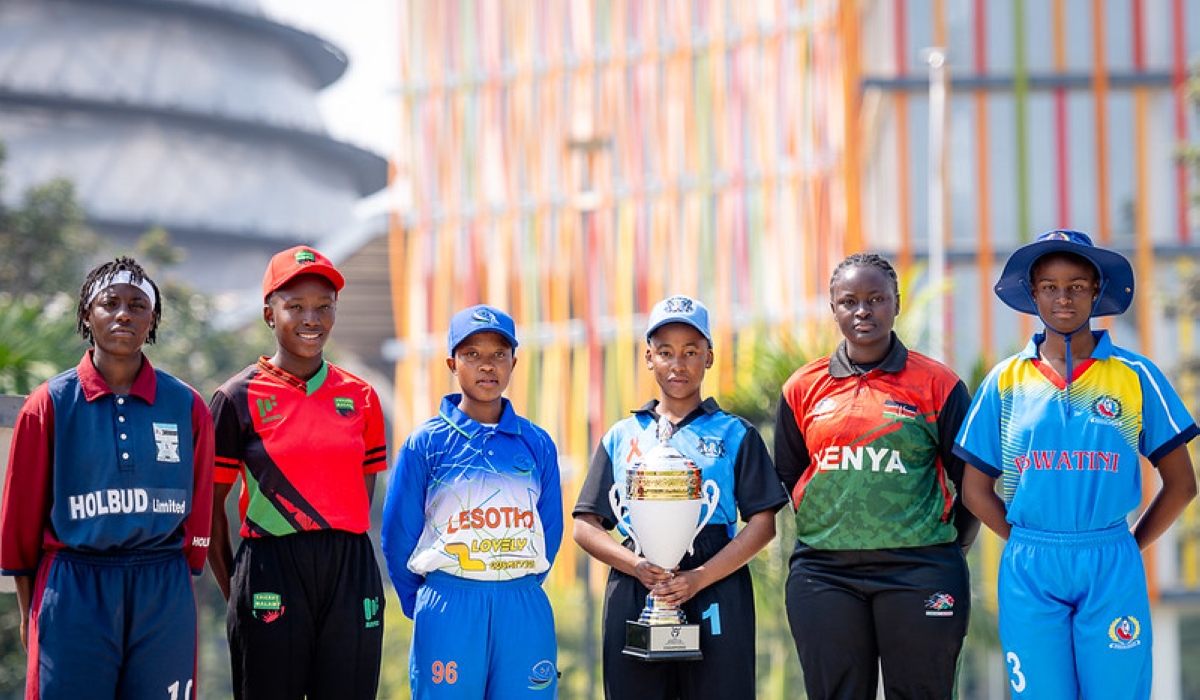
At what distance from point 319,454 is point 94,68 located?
4071 cm

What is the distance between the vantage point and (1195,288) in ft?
77.4

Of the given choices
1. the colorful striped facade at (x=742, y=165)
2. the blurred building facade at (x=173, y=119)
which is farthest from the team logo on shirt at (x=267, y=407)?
the blurred building facade at (x=173, y=119)

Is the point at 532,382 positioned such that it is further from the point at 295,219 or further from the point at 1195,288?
the point at 1195,288

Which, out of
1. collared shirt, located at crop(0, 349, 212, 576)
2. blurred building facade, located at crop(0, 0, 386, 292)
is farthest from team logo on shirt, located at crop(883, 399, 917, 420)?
blurred building facade, located at crop(0, 0, 386, 292)

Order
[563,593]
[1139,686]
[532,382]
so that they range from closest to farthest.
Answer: [1139,686] < [563,593] < [532,382]

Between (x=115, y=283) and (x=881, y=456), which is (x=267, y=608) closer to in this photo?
(x=115, y=283)

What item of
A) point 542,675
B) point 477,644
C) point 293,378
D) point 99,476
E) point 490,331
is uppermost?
point 490,331

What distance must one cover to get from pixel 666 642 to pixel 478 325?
131cm

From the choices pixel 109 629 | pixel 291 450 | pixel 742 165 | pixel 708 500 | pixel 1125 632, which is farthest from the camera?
pixel 742 165

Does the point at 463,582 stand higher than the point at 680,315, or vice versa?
the point at 680,315

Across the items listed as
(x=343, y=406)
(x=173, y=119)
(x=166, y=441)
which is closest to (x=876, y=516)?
(x=343, y=406)

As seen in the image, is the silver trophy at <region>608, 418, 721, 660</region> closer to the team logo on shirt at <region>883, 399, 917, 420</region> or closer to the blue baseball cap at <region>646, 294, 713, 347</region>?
the blue baseball cap at <region>646, 294, 713, 347</region>

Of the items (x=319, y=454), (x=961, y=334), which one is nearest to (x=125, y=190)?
(x=961, y=334)

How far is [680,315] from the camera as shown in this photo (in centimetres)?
591
